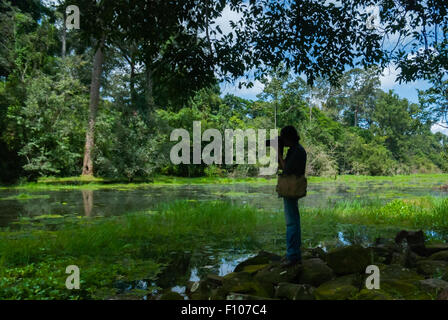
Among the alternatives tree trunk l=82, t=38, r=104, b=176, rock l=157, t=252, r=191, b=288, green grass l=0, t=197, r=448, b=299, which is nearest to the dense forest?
tree trunk l=82, t=38, r=104, b=176

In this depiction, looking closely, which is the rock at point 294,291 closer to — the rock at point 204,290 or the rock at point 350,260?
the rock at point 204,290

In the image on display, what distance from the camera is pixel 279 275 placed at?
366 cm

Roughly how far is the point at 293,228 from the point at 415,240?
9.09 ft

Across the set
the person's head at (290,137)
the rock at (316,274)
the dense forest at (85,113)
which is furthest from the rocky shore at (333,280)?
the dense forest at (85,113)

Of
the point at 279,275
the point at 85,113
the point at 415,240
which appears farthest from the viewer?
the point at 85,113

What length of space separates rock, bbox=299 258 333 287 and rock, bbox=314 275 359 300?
0.75 ft

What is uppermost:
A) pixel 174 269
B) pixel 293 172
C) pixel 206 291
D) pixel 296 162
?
pixel 296 162

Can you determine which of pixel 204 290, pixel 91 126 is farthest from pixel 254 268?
pixel 91 126

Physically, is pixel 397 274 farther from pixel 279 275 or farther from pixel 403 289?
pixel 279 275

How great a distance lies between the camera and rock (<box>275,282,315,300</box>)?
306 cm

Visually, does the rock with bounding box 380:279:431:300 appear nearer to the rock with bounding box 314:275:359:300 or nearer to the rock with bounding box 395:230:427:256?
the rock with bounding box 314:275:359:300
